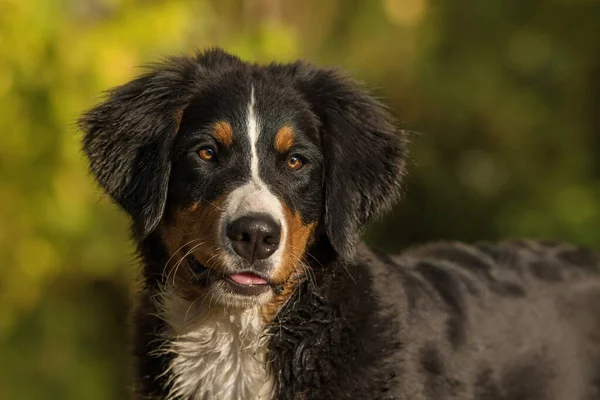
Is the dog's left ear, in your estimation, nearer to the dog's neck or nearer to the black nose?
the black nose

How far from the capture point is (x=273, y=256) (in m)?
3.81

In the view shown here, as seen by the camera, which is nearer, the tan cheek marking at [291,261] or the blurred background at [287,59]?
the tan cheek marking at [291,261]

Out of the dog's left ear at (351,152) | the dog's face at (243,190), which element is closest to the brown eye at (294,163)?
the dog's face at (243,190)

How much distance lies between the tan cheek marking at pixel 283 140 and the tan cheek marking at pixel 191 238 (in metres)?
0.36

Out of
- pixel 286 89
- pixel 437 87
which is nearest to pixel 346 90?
pixel 286 89

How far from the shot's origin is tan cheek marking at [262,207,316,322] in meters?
3.87

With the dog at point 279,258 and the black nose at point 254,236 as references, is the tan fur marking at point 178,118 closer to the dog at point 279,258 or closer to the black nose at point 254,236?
the dog at point 279,258

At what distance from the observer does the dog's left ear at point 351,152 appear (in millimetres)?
4098

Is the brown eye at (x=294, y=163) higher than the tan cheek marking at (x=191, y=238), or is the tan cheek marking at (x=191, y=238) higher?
the brown eye at (x=294, y=163)

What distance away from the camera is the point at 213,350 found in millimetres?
4145

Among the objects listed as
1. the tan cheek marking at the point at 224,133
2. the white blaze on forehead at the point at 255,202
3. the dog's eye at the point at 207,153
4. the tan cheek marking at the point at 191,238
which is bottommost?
the tan cheek marking at the point at 191,238

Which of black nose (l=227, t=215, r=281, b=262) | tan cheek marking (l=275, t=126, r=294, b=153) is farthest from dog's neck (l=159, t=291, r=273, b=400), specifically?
tan cheek marking (l=275, t=126, r=294, b=153)

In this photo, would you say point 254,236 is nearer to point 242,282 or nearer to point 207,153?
point 242,282

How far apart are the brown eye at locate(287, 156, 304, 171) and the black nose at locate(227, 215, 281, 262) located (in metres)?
0.39
